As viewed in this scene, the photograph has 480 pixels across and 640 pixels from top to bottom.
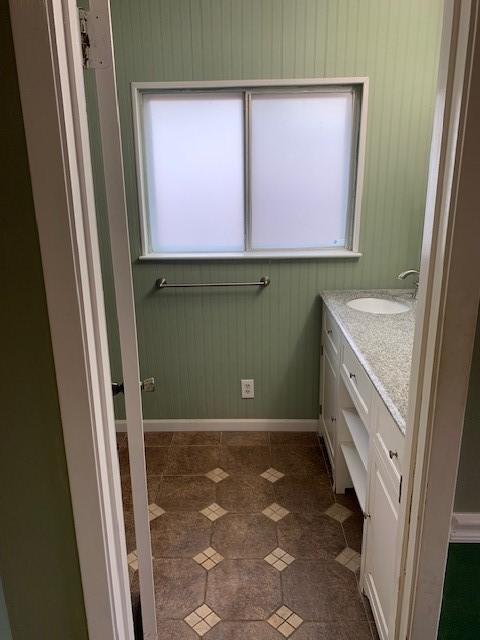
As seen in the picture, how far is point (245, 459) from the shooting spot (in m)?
2.87

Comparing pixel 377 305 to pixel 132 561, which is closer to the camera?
pixel 132 561

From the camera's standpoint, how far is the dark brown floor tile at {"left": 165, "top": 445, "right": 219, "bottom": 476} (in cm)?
278

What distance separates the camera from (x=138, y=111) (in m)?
2.67

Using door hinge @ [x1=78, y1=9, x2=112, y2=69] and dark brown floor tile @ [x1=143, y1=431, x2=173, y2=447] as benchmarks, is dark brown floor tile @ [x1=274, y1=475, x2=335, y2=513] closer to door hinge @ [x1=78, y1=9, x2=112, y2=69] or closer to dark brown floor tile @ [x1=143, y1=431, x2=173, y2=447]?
dark brown floor tile @ [x1=143, y1=431, x2=173, y2=447]

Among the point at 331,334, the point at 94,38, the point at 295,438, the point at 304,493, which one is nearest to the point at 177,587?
the point at 304,493

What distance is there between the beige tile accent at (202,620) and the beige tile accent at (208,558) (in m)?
0.21

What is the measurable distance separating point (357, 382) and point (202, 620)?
43.2 inches

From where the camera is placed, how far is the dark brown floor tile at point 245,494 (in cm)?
247

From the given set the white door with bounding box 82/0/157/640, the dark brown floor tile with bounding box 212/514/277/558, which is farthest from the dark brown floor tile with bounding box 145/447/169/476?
the white door with bounding box 82/0/157/640

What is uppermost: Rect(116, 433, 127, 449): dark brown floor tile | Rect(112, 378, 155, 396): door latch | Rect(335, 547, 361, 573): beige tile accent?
Rect(112, 378, 155, 396): door latch

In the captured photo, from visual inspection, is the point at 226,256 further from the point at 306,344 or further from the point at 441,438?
the point at 441,438

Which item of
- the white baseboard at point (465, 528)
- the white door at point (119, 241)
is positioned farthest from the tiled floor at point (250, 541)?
the white baseboard at point (465, 528)

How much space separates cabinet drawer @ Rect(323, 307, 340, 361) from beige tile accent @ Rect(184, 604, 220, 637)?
50.1 inches

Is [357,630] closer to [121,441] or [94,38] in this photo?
[121,441]
